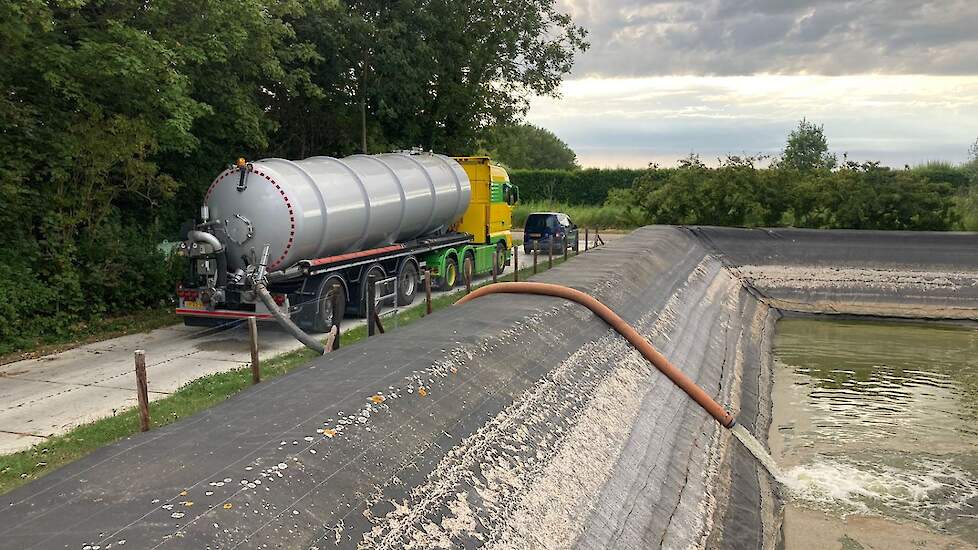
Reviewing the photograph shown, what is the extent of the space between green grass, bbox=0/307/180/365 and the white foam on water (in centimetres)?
1246

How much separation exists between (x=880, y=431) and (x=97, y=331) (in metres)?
14.4

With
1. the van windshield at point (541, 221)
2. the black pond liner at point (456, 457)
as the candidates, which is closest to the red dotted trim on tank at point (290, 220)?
the black pond liner at point (456, 457)

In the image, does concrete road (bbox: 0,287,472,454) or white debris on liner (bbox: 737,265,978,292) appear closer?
concrete road (bbox: 0,287,472,454)

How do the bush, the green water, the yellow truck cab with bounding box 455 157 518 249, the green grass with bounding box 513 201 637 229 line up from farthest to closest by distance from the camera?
1. the green grass with bounding box 513 201 637 229
2. the bush
3. the yellow truck cab with bounding box 455 157 518 249
4. the green water

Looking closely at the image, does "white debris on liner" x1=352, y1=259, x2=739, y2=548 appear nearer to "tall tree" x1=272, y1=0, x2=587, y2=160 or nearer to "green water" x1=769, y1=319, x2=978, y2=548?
"green water" x1=769, y1=319, x2=978, y2=548

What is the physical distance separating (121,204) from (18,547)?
15640 mm

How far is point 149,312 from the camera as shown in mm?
16297

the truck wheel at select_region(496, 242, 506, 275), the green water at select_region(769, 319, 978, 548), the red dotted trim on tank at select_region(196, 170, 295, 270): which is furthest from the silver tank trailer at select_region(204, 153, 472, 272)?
the green water at select_region(769, 319, 978, 548)

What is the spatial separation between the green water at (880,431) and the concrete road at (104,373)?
8.90 m

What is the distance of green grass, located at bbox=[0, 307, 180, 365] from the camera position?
43.1 feet

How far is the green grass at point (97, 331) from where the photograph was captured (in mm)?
13141

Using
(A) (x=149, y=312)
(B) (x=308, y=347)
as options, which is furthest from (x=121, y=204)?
(B) (x=308, y=347)

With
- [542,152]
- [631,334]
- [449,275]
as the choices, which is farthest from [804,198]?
[542,152]

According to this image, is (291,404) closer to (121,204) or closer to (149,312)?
(149,312)
